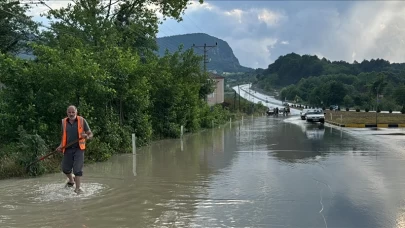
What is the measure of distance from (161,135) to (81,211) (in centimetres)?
1599

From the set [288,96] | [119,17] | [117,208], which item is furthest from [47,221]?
[288,96]

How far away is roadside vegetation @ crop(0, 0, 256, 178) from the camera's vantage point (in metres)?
12.4

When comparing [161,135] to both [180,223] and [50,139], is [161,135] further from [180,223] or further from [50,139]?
[180,223]

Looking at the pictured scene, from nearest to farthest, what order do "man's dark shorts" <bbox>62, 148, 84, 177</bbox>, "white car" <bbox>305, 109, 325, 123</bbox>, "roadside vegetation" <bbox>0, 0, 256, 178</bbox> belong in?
"man's dark shorts" <bbox>62, 148, 84, 177</bbox>
"roadside vegetation" <bbox>0, 0, 256, 178</bbox>
"white car" <bbox>305, 109, 325, 123</bbox>

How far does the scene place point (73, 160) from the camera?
8.70 m

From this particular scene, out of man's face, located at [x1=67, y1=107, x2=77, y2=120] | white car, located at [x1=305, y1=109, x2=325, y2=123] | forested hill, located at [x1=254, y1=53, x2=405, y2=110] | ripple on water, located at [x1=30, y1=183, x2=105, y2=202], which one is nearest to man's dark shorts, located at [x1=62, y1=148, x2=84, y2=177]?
ripple on water, located at [x1=30, y1=183, x2=105, y2=202]

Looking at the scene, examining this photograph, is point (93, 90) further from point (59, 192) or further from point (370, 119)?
point (370, 119)

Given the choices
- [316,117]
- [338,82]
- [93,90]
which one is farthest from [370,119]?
[338,82]

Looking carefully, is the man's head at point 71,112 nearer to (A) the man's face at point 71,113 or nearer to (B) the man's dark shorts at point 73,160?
(A) the man's face at point 71,113

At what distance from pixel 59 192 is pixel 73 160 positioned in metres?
0.72

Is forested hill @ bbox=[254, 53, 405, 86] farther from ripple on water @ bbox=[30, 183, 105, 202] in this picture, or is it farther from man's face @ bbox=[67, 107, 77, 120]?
man's face @ bbox=[67, 107, 77, 120]

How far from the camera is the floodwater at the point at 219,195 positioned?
6.75m

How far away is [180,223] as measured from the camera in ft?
21.5

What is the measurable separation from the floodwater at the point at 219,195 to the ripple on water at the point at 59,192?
0.02m
